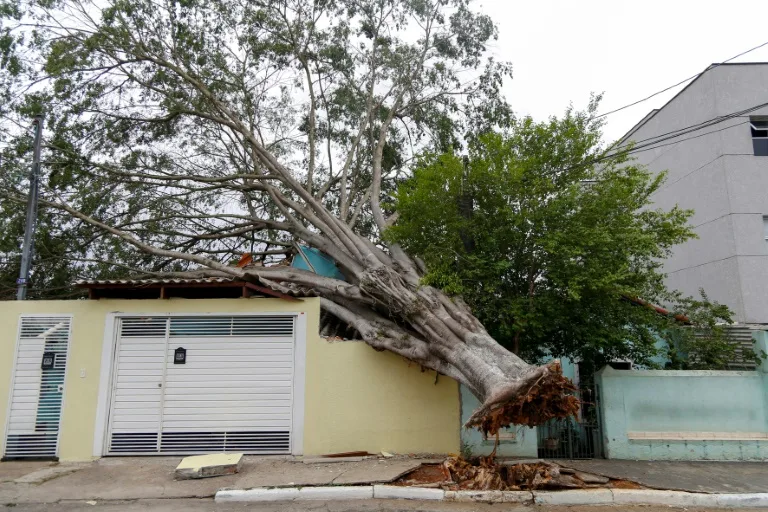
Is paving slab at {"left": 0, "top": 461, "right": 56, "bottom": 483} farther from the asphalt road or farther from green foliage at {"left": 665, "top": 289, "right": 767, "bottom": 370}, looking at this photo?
green foliage at {"left": 665, "top": 289, "right": 767, "bottom": 370}

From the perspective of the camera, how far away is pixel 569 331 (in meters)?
9.95

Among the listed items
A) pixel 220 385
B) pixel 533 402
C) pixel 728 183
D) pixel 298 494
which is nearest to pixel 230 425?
pixel 220 385

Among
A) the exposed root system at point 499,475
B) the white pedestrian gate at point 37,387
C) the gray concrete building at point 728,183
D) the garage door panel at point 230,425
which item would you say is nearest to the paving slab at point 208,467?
the garage door panel at point 230,425

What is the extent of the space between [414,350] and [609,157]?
17.7 ft

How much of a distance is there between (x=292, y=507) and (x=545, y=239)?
5.62m

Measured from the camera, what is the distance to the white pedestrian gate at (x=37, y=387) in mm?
9242

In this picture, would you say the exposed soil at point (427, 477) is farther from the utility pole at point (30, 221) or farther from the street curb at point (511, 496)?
the utility pole at point (30, 221)

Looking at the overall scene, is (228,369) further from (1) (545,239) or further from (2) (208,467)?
(1) (545,239)

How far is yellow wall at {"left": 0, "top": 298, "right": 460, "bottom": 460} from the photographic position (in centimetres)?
927

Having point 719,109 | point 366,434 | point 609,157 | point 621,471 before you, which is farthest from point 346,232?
point 719,109

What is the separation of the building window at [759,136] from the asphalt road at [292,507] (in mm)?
12352

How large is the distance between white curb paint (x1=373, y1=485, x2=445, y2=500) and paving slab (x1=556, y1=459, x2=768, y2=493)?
266 centimetres

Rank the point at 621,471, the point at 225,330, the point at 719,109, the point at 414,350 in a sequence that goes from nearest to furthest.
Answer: the point at 621,471 < the point at 414,350 < the point at 225,330 < the point at 719,109

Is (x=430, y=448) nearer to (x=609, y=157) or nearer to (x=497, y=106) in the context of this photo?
(x=609, y=157)
